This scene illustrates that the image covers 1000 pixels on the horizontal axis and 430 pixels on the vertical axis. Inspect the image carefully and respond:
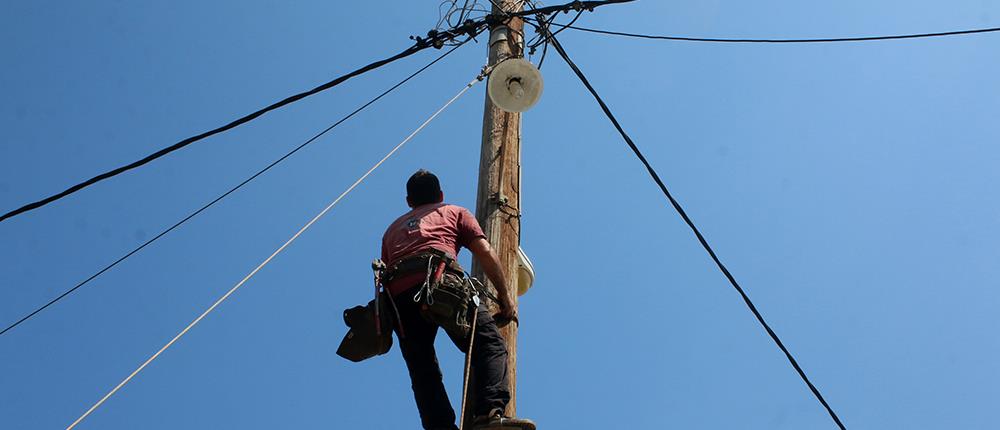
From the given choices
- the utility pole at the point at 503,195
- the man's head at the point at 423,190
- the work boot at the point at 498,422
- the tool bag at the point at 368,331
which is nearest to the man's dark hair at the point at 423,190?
the man's head at the point at 423,190

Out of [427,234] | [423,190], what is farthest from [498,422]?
[423,190]

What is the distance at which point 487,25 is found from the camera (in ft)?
21.4

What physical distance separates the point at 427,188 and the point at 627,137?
2.10m

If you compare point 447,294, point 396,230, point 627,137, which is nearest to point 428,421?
point 447,294

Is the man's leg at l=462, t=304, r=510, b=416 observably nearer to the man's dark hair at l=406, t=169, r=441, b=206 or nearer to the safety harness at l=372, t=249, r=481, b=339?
the safety harness at l=372, t=249, r=481, b=339

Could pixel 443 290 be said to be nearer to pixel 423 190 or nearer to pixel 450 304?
pixel 450 304

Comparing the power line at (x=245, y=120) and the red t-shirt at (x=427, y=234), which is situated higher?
the power line at (x=245, y=120)

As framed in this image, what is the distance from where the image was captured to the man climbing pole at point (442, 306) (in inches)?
164

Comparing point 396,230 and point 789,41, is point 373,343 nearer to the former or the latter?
point 396,230

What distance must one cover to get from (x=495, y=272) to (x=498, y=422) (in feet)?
2.67

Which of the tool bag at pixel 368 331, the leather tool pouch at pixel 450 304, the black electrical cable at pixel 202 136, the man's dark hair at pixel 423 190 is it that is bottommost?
the leather tool pouch at pixel 450 304

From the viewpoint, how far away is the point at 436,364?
174 inches

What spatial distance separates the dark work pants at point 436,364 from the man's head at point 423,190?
635mm

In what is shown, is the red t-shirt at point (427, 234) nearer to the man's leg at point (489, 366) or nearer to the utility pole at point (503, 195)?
the utility pole at point (503, 195)
